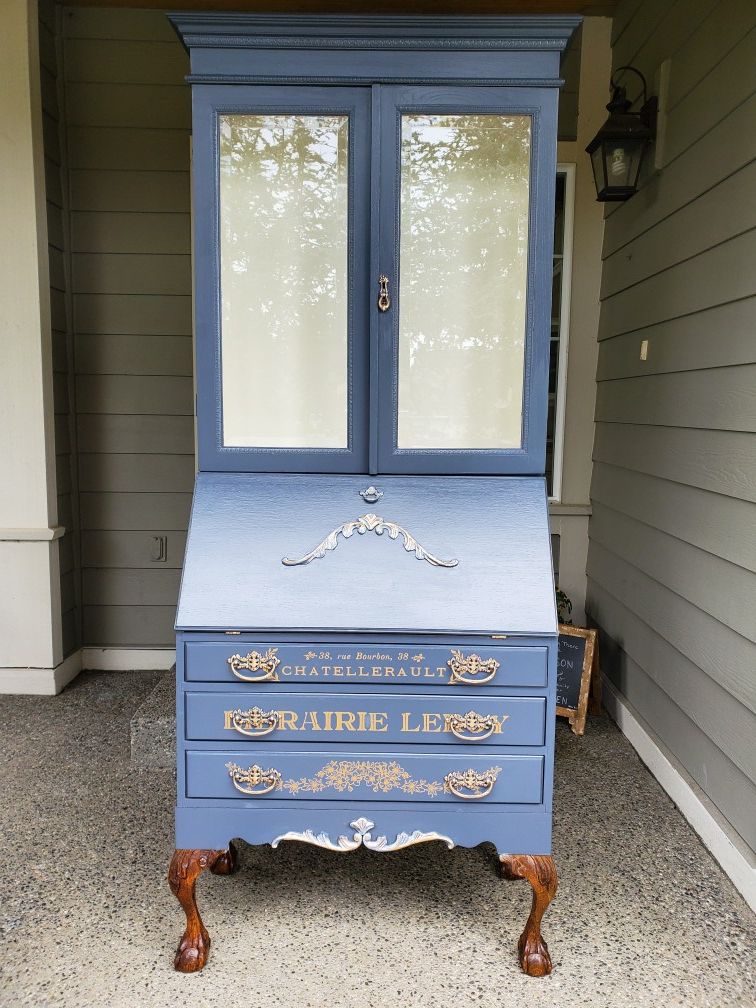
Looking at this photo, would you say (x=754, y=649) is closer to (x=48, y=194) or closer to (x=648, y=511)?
(x=648, y=511)

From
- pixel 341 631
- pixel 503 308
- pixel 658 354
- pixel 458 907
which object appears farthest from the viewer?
pixel 658 354

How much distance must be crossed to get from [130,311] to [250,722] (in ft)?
7.65

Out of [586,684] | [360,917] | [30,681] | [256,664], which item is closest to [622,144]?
[586,684]

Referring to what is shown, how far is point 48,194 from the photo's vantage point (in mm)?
3027

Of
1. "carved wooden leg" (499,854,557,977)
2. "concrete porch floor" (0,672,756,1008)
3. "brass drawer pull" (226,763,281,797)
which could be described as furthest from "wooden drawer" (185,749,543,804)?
"concrete porch floor" (0,672,756,1008)

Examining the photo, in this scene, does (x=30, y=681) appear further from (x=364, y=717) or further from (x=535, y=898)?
(x=535, y=898)

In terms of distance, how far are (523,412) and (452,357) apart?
0.22 m

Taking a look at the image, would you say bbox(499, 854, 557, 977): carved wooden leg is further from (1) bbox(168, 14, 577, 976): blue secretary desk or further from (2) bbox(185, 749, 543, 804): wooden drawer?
(2) bbox(185, 749, 543, 804): wooden drawer

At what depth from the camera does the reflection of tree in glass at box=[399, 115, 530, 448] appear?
1.60 meters

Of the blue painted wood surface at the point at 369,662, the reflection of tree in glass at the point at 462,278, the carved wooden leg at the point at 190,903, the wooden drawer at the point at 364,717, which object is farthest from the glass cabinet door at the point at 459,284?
the carved wooden leg at the point at 190,903

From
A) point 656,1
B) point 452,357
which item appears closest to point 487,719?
point 452,357

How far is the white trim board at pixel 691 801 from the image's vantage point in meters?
1.89

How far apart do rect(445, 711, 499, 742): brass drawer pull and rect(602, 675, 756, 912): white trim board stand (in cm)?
91

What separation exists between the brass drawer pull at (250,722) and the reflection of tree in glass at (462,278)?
72 centimetres
